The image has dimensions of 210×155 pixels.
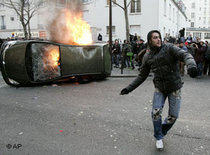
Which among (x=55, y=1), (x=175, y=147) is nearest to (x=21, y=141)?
(x=175, y=147)

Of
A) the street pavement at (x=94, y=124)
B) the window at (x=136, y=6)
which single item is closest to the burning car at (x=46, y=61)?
the street pavement at (x=94, y=124)

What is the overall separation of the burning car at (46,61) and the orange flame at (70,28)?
815 mm

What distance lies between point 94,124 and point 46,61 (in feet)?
16.5

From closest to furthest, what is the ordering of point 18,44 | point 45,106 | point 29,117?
point 29,117 → point 45,106 → point 18,44

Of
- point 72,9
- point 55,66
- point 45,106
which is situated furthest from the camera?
point 72,9

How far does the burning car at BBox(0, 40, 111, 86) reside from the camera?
8.09 metres

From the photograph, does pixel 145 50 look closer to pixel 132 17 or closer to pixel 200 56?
pixel 200 56

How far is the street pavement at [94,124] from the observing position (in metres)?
3.37

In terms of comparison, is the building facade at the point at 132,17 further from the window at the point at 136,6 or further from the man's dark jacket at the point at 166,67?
the man's dark jacket at the point at 166,67

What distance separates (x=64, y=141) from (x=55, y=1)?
893 centimetres

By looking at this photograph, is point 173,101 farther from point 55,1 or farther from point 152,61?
point 55,1

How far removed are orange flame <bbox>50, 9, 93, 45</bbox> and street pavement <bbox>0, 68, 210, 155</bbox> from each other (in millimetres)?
3231

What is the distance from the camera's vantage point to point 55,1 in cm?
1089

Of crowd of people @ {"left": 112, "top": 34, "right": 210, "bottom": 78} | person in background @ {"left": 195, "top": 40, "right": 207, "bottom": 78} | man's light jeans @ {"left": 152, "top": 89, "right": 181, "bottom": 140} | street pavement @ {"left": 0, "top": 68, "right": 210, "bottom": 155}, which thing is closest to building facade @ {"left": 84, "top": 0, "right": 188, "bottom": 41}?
crowd of people @ {"left": 112, "top": 34, "right": 210, "bottom": 78}
